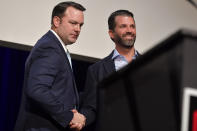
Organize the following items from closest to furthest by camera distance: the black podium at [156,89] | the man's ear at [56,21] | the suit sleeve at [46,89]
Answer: the black podium at [156,89]
the suit sleeve at [46,89]
the man's ear at [56,21]

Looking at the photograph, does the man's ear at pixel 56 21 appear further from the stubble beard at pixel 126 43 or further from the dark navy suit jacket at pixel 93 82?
the stubble beard at pixel 126 43

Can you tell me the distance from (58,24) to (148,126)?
1.55m

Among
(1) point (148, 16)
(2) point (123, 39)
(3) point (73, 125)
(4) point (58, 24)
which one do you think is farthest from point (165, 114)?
(1) point (148, 16)

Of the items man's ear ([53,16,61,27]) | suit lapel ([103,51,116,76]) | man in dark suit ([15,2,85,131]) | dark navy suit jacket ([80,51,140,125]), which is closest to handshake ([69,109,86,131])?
man in dark suit ([15,2,85,131])

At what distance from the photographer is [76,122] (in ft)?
6.11

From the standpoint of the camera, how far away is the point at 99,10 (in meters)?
2.83

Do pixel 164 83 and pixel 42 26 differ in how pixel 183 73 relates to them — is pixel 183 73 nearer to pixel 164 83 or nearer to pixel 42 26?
pixel 164 83

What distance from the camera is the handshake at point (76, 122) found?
1843 millimetres

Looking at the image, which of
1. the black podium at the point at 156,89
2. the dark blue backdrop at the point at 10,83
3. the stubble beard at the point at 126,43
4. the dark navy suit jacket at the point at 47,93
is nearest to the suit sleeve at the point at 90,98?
the dark navy suit jacket at the point at 47,93

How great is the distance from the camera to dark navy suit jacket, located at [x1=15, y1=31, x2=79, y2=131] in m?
1.80

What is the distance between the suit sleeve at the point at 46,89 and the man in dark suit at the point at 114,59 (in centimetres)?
18

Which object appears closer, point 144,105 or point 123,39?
point 144,105

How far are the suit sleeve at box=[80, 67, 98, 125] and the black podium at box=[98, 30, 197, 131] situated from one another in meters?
1.20

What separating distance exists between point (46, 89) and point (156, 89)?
121 cm
